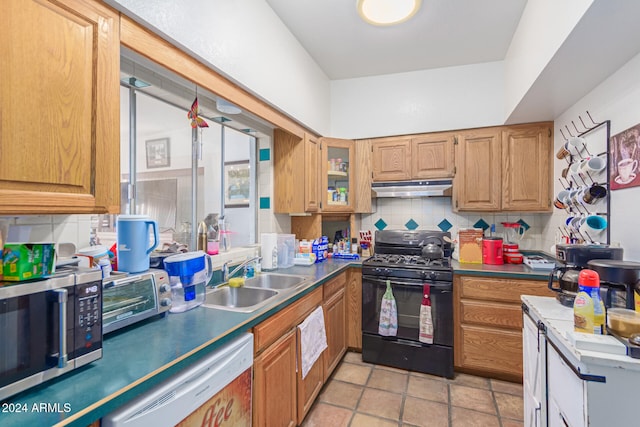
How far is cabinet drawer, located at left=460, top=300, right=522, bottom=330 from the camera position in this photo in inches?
87.7

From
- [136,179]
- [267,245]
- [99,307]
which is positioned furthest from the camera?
[267,245]

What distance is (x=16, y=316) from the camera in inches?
28.6

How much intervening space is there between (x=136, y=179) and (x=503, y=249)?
9.42 ft

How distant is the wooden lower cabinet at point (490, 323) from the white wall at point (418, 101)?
143 cm

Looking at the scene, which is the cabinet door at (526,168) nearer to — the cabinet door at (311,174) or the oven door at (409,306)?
the oven door at (409,306)

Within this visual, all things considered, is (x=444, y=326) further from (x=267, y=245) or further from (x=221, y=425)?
(x=221, y=425)

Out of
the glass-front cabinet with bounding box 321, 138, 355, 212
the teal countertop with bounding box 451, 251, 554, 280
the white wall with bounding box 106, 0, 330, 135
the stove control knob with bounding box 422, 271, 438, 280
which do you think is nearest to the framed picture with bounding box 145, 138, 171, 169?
the white wall with bounding box 106, 0, 330, 135

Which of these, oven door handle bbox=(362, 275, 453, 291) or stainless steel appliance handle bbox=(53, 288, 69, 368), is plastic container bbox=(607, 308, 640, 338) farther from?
stainless steel appliance handle bbox=(53, 288, 69, 368)

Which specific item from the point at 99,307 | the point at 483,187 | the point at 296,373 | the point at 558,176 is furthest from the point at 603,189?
the point at 99,307

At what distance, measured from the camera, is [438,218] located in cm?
306

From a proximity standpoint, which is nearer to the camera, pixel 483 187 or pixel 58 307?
pixel 58 307

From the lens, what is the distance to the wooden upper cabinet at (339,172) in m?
2.95

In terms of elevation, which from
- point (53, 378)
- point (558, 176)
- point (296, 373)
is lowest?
point (296, 373)

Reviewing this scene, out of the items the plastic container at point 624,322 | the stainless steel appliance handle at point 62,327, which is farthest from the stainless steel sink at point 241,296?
the plastic container at point 624,322
